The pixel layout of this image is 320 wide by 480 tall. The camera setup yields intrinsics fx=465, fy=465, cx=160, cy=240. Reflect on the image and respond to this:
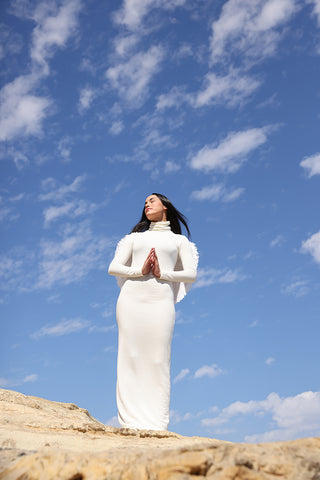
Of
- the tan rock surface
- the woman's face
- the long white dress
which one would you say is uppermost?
the woman's face

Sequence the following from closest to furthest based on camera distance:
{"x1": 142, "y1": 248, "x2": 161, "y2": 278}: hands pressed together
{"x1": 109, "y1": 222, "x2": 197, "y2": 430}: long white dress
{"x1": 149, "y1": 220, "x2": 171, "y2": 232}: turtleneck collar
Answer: {"x1": 109, "y1": 222, "x2": 197, "y2": 430}: long white dress < {"x1": 142, "y1": 248, "x2": 161, "y2": 278}: hands pressed together < {"x1": 149, "y1": 220, "x2": 171, "y2": 232}: turtleneck collar

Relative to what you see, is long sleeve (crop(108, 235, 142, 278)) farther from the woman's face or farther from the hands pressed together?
the woman's face

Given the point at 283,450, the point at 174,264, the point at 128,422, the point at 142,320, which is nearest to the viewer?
the point at 283,450

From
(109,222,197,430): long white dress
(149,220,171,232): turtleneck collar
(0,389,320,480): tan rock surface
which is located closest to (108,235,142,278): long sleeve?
(109,222,197,430): long white dress

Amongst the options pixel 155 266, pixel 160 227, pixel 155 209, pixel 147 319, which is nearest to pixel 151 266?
pixel 155 266

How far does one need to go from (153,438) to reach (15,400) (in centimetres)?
359

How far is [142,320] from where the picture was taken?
22.4 feet

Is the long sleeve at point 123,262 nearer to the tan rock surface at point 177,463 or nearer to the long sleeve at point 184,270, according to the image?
the long sleeve at point 184,270

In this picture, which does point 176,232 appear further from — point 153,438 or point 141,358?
point 153,438

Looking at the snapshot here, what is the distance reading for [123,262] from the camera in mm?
7410

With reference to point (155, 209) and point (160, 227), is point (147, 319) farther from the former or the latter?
point (155, 209)

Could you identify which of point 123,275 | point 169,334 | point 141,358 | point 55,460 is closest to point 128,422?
point 141,358

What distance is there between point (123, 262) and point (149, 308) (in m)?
0.94

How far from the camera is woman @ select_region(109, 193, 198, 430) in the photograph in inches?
257
